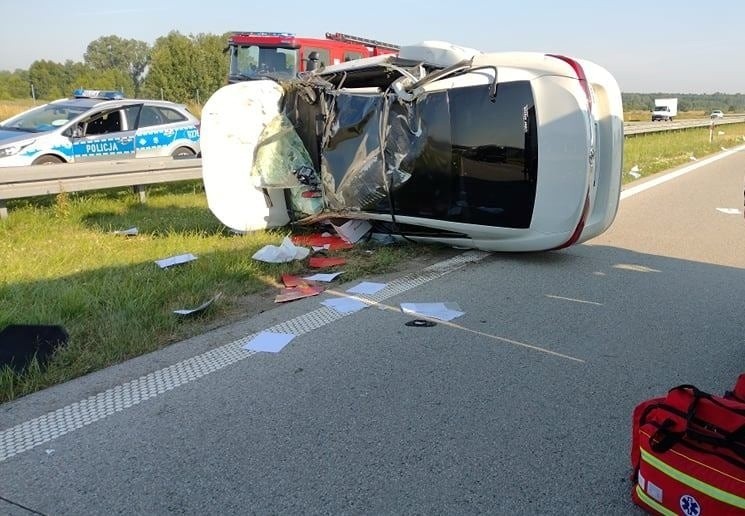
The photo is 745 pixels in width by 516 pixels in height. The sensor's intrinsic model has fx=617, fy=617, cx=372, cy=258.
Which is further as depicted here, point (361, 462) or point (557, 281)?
point (557, 281)

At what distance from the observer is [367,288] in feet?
16.9

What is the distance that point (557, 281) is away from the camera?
5.36 meters

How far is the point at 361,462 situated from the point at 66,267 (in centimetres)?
408

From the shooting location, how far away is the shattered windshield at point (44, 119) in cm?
1014

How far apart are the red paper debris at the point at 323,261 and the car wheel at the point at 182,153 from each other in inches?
262

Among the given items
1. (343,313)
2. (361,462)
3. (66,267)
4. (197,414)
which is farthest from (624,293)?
(66,267)

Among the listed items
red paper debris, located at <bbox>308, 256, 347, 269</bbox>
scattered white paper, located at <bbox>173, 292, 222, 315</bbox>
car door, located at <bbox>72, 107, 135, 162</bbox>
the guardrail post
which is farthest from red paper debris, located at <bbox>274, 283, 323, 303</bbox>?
car door, located at <bbox>72, 107, 135, 162</bbox>

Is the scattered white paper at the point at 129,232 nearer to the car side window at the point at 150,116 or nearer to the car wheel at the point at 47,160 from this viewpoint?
the car wheel at the point at 47,160

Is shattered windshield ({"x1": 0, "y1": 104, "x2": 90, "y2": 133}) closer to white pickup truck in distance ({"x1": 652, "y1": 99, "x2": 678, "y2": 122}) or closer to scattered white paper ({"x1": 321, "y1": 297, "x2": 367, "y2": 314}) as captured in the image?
scattered white paper ({"x1": 321, "y1": 297, "x2": 367, "y2": 314})

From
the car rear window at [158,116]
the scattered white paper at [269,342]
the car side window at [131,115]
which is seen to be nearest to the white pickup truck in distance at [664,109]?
the car rear window at [158,116]

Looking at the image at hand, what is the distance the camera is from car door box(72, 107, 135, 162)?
33.5ft

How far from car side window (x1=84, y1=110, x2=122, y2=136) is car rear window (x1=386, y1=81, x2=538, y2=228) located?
6.95m

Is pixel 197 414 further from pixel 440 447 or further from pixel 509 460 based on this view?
pixel 509 460

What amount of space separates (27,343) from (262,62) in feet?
38.0
